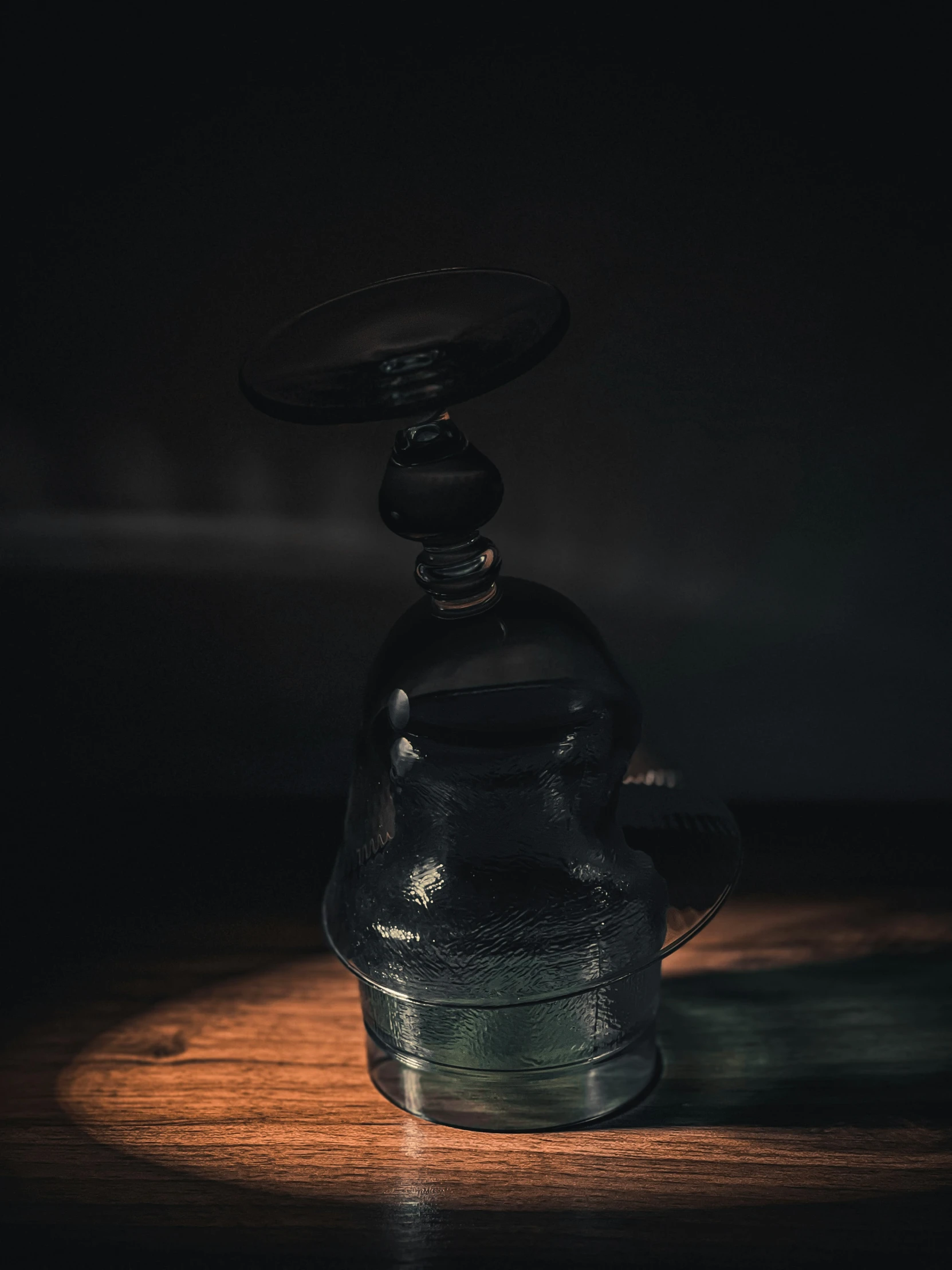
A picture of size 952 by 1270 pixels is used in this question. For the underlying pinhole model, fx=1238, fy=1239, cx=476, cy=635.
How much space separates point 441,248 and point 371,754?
0.30 m

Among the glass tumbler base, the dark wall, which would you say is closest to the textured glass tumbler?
the glass tumbler base

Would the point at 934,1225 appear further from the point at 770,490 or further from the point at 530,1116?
the point at 770,490

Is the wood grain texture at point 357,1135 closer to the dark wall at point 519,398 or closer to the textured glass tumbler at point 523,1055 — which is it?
the textured glass tumbler at point 523,1055

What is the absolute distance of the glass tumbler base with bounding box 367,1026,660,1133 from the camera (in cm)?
50

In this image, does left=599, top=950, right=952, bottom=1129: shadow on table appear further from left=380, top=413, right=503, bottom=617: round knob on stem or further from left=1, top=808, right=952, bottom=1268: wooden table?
left=380, top=413, right=503, bottom=617: round knob on stem

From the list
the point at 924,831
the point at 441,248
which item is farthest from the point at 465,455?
the point at 924,831

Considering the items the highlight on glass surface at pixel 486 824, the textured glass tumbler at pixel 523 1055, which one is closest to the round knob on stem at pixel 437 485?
the highlight on glass surface at pixel 486 824

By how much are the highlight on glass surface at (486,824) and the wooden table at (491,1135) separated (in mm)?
34

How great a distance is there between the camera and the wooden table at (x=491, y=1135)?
1.46 feet

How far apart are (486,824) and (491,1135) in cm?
13

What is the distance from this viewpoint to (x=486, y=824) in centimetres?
48

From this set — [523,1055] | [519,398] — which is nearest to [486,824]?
[523,1055]

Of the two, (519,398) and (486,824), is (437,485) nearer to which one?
(486,824)

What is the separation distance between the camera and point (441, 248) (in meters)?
0.66
